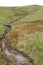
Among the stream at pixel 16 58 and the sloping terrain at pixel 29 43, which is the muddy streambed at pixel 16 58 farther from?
the sloping terrain at pixel 29 43

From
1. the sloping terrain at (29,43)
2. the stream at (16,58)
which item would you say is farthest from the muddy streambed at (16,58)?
the sloping terrain at (29,43)

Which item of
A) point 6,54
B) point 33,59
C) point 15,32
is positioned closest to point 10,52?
point 6,54

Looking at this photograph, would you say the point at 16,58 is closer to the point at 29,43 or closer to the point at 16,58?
the point at 16,58

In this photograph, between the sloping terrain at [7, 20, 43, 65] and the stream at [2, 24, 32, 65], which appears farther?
the sloping terrain at [7, 20, 43, 65]

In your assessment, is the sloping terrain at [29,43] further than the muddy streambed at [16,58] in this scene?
Yes

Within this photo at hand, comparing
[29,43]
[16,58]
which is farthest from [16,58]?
[29,43]

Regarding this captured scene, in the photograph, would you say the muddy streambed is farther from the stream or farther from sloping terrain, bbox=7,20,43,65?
sloping terrain, bbox=7,20,43,65

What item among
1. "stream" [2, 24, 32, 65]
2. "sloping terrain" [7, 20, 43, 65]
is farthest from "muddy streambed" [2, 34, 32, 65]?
"sloping terrain" [7, 20, 43, 65]

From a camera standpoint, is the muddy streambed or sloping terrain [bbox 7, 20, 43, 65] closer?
the muddy streambed

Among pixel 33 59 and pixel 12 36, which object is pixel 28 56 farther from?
pixel 12 36

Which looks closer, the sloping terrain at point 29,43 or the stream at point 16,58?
the stream at point 16,58

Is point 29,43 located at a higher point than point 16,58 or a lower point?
higher
